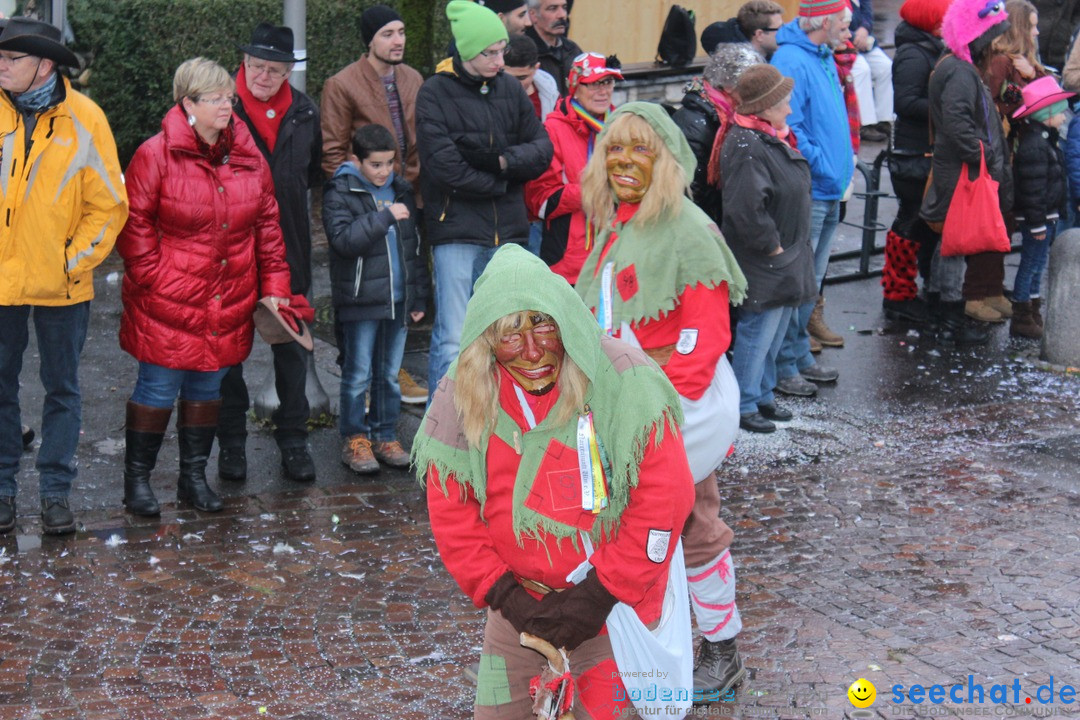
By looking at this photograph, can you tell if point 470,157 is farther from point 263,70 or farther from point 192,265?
point 192,265

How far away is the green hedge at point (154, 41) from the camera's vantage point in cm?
1176

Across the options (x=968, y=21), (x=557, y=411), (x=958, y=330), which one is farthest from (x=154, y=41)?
(x=557, y=411)

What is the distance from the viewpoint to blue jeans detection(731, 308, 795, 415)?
329 inches

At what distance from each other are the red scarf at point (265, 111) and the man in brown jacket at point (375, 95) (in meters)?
0.54

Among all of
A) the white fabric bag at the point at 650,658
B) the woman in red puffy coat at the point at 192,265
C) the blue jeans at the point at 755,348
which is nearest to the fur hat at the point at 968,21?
the blue jeans at the point at 755,348

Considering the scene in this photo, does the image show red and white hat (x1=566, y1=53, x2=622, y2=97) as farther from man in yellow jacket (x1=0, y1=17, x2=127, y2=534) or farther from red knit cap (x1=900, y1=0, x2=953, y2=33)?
red knit cap (x1=900, y1=0, x2=953, y2=33)

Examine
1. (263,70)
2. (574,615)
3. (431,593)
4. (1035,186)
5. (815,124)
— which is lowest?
(431,593)

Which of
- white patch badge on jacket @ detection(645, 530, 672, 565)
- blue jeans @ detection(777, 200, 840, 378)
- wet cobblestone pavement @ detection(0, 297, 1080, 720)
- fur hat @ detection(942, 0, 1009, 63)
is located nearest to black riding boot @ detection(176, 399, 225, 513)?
wet cobblestone pavement @ detection(0, 297, 1080, 720)

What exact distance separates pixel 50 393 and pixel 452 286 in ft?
7.37

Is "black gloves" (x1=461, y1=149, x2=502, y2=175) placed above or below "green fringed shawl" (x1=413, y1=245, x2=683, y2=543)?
above

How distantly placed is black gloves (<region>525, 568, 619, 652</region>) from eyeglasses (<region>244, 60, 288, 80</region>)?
4.19 metres

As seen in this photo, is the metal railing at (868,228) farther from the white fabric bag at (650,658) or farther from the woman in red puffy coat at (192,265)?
the white fabric bag at (650,658)

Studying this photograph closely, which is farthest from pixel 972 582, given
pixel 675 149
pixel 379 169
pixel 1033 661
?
pixel 379 169

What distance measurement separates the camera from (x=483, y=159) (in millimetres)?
7660
